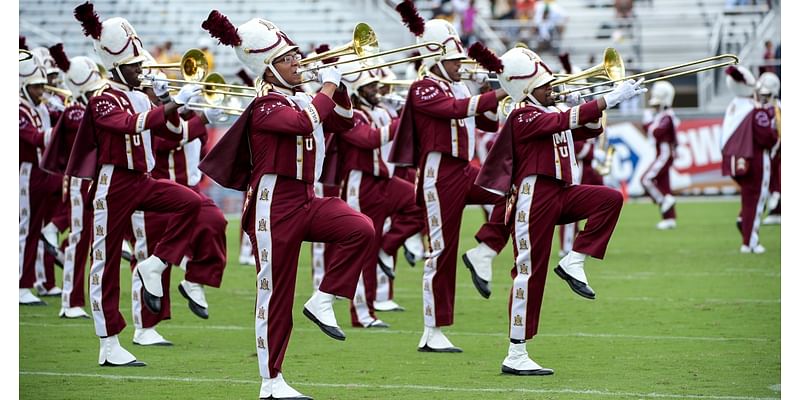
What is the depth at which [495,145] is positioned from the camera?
8.30m

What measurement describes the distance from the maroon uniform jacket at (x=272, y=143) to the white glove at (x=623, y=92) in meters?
1.47

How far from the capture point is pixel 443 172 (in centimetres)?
937

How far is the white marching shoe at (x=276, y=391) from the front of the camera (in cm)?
725

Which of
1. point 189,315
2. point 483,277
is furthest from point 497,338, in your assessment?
point 189,315

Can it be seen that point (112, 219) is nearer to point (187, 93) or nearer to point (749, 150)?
point (187, 93)

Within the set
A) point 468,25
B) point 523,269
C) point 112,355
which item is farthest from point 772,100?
point 468,25

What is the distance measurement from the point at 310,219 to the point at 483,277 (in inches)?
91.6

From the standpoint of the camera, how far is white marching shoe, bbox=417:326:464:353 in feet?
30.2

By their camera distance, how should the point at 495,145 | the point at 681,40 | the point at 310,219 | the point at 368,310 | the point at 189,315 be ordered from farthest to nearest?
the point at 681,40, the point at 189,315, the point at 368,310, the point at 495,145, the point at 310,219

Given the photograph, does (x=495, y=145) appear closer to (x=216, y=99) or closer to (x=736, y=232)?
(x=216, y=99)

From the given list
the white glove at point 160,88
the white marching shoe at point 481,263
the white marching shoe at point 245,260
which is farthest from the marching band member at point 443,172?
the white marching shoe at point 245,260

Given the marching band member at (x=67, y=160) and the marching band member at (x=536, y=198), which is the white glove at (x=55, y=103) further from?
the marching band member at (x=536, y=198)

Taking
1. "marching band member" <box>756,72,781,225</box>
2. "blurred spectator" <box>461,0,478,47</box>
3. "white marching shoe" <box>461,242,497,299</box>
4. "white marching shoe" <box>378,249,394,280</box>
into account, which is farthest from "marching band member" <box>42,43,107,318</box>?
"blurred spectator" <box>461,0,478,47</box>

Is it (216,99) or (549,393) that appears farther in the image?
(216,99)
